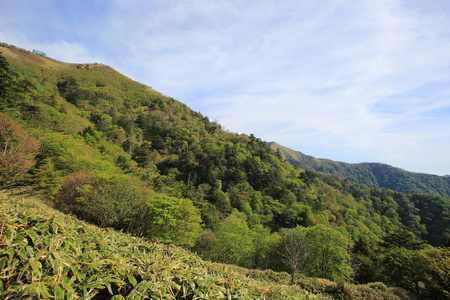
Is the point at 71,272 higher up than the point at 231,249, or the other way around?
the point at 71,272

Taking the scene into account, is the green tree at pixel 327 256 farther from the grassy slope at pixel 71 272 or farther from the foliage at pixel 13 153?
the foliage at pixel 13 153

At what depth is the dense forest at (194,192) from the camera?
63.1 feet

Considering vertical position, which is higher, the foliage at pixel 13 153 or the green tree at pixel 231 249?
the foliage at pixel 13 153

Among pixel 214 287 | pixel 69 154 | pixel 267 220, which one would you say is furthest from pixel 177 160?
pixel 214 287

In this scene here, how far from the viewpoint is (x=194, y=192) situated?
48062mm

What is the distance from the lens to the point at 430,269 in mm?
17734

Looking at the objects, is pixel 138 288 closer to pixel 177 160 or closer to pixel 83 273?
pixel 83 273

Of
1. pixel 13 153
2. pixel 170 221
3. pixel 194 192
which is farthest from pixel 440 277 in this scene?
pixel 194 192

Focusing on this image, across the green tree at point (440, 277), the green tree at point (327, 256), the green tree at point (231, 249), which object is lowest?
the green tree at point (231, 249)

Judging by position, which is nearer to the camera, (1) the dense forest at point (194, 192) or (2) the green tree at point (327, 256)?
(1) the dense forest at point (194, 192)

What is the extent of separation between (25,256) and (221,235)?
2750 cm

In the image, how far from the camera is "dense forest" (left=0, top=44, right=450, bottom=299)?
19.2 meters

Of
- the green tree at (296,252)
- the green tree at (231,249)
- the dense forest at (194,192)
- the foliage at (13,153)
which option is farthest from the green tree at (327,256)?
the foliage at (13,153)

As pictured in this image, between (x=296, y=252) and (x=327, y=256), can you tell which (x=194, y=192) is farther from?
(x=327, y=256)
